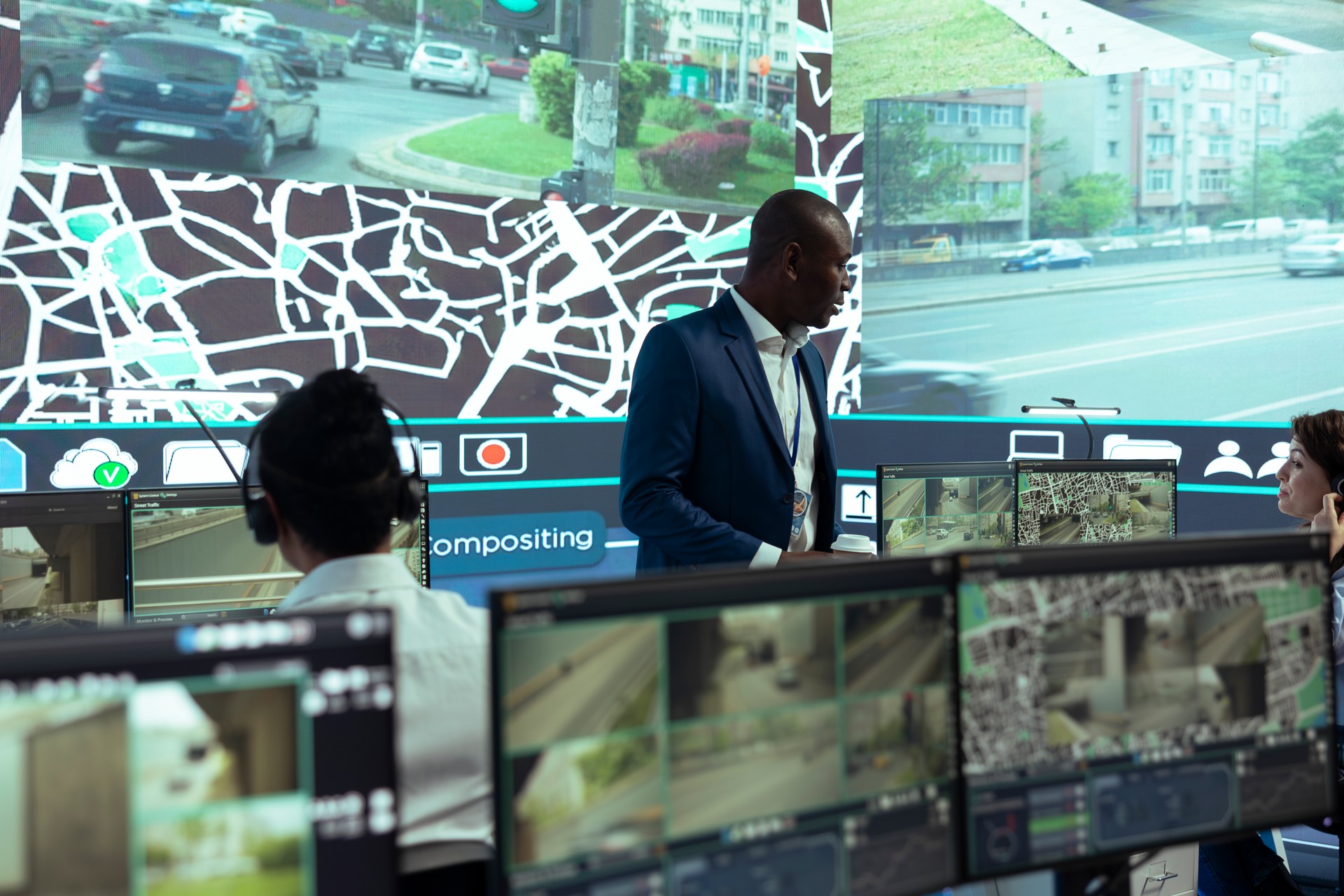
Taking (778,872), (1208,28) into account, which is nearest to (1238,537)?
(778,872)

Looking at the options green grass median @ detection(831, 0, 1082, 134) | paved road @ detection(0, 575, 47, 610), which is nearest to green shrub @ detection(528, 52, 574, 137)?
green grass median @ detection(831, 0, 1082, 134)

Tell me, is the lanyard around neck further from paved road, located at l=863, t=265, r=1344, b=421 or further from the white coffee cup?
paved road, located at l=863, t=265, r=1344, b=421

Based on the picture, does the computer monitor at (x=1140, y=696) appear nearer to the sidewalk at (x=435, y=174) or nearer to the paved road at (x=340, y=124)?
the paved road at (x=340, y=124)

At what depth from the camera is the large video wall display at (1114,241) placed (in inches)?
202

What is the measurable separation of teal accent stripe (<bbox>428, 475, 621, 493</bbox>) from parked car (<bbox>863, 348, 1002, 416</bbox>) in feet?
5.65

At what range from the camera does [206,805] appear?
0.79 metres

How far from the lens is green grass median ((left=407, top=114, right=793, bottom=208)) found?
5.41m

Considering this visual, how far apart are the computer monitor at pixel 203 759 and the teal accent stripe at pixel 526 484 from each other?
4.31 meters

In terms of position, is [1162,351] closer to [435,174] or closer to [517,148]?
[517,148]

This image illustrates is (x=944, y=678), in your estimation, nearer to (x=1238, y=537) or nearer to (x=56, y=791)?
(x=1238, y=537)

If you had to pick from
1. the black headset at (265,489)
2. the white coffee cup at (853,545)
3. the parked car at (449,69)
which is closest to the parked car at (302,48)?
the parked car at (449,69)

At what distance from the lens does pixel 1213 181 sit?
17.6 feet

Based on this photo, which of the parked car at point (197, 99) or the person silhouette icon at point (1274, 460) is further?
the person silhouette icon at point (1274, 460)

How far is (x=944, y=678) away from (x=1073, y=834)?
238 mm
